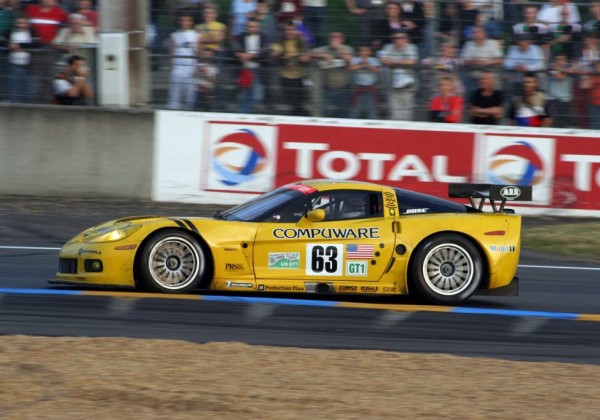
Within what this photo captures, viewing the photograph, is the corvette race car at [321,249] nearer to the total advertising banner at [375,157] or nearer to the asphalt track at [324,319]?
the asphalt track at [324,319]

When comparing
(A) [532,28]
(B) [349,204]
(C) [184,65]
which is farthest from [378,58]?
(B) [349,204]

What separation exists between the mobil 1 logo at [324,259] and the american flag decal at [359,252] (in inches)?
2.3

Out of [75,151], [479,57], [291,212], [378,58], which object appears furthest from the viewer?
[75,151]

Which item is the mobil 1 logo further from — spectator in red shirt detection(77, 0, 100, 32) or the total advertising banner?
spectator in red shirt detection(77, 0, 100, 32)

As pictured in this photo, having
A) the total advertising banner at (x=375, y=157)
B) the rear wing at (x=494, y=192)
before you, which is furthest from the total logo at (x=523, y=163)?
the rear wing at (x=494, y=192)

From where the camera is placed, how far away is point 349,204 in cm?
891

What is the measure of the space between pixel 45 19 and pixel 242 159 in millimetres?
3715

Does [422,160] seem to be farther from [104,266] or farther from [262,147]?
[104,266]

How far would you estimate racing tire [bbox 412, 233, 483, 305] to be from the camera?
8.78 metres

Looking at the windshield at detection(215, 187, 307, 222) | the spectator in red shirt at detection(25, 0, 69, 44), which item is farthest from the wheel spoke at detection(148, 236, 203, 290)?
the spectator in red shirt at detection(25, 0, 69, 44)

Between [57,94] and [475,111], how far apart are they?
6.27m

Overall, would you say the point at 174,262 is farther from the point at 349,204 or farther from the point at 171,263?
the point at 349,204

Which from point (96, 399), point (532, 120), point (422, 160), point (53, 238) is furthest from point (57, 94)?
point (96, 399)

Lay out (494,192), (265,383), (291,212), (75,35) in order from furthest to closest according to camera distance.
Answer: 1. (75,35)
2. (494,192)
3. (291,212)
4. (265,383)
